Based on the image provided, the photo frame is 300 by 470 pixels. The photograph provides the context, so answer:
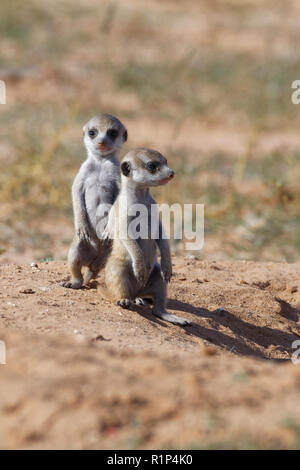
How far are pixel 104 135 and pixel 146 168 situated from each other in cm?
72

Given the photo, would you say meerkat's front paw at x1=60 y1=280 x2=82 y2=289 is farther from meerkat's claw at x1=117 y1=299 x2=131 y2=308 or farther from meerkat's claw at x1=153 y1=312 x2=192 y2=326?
meerkat's claw at x1=153 y1=312 x2=192 y2=326

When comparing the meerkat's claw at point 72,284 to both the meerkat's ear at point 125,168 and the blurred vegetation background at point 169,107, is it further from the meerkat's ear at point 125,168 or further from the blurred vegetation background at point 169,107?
the blurred vegetation background at point 169,107

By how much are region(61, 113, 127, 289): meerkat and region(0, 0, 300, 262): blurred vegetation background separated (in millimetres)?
1598

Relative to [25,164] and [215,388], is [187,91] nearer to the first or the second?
[25,164]

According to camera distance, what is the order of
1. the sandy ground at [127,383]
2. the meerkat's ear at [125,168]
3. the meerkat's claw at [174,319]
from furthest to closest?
the meerkat's ear at [125,168] < the meerkat's claw at [174,319] < the sandy ground at [127,383]

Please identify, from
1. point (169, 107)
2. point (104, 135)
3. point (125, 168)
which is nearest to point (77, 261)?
point (125, 168)

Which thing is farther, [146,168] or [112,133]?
[112,133]

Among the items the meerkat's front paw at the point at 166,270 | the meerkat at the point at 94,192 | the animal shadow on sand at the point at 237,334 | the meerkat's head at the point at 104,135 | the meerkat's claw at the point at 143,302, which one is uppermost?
the meerkat's head at the point at 104,135

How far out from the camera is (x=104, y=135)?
212 inches

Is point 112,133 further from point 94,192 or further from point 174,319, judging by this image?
point 174,319

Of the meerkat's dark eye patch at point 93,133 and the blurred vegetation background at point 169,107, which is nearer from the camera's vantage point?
the meerkat's dark eye patch at point 93,133

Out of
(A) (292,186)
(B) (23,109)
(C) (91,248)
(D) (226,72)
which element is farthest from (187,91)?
(C) (91,248)

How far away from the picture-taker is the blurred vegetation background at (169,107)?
862 cm

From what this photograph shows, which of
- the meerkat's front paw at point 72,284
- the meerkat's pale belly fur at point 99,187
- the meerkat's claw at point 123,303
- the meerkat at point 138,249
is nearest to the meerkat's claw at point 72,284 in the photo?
the meerkat's front paw at point 72,284
